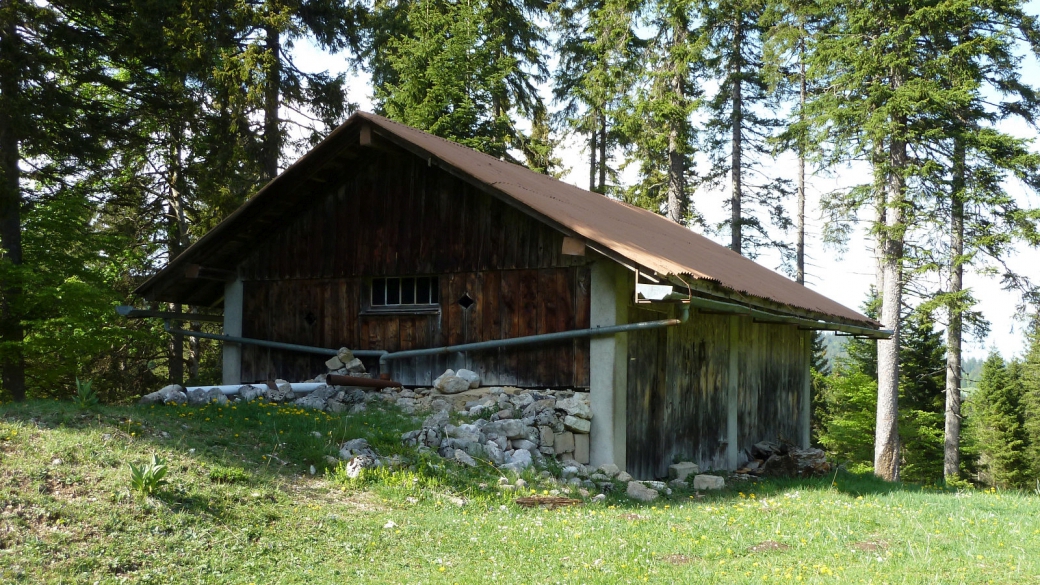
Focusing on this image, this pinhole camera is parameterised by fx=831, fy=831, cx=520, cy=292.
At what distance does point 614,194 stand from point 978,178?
584 inches

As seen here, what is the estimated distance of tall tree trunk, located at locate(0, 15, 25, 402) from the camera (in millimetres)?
17312

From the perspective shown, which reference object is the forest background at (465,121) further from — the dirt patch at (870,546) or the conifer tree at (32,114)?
the dirt patch at (870,546)

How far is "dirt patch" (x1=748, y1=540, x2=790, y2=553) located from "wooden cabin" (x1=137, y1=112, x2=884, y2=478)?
3179 mm

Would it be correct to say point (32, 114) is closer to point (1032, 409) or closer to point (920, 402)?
point (920, 402)

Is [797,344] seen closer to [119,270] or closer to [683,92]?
[683,92]

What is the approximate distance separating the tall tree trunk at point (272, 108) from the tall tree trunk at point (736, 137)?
47.6 ft

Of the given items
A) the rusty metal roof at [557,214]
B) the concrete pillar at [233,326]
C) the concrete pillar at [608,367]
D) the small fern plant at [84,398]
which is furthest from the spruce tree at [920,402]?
the small fern plant at [84,398]

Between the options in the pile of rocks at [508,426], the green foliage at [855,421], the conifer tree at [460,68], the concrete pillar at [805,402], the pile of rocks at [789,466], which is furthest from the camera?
the green foliage at [855,421]

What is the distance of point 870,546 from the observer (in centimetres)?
716

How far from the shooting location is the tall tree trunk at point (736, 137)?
27562mm

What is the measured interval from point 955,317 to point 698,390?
11.2 meters

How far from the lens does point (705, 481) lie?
11617 millimetres

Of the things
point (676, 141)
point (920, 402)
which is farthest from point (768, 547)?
point (920, 402)

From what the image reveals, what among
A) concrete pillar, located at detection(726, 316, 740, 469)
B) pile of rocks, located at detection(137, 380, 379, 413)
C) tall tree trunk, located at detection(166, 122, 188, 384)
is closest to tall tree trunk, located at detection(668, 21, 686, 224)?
concrete pillar, located at detection(726, 316, 740, 469)
